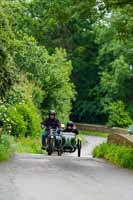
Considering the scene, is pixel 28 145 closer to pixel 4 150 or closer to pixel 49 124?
pixel 49 124

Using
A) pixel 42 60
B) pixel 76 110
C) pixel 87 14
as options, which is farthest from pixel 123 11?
pixel 76 110

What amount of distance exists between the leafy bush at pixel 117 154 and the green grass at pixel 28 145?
433cm

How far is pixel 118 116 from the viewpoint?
5606cm

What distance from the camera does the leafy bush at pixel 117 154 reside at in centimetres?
1745

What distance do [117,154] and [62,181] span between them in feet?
21.6

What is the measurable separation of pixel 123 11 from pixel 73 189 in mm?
8401

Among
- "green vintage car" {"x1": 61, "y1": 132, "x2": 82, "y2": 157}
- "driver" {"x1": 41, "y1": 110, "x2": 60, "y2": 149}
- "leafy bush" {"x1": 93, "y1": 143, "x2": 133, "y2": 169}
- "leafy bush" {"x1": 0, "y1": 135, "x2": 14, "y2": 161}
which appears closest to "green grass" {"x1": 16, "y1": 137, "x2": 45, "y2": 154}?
"green vintage car" {"x1": 61, "y1": 132, "x2": 82, "y2": 157}

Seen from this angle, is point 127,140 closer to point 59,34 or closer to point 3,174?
point 3,174

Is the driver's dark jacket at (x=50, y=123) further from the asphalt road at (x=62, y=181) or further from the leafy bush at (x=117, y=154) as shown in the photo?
the asphalt road at (x=62, y=181)

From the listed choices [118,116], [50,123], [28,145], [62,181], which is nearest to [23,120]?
[28,145]

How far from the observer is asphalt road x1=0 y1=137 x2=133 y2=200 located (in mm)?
10594

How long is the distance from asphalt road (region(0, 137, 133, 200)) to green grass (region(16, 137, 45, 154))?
9.47m

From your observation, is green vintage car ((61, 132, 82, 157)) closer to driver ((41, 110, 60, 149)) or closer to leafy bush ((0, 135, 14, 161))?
driver ((41, 110, 60, 149))

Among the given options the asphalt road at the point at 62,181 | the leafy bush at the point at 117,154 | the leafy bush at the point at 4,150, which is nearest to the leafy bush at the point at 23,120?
the leafy bush at the point at 117,154
